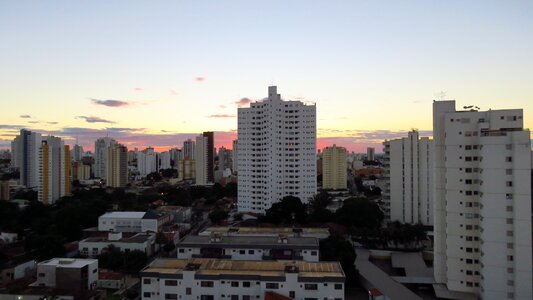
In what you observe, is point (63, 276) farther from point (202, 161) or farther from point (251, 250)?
point (202, 161)

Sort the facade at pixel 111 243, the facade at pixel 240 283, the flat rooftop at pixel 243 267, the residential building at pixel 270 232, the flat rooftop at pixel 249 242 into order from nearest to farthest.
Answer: the facade at pixel 240 283 < the flat rooftop at pixel 243 267 < the flat rooftop at pixel 249 242 < the residential building at pixel 270 232 < the facade at pixel 111 243

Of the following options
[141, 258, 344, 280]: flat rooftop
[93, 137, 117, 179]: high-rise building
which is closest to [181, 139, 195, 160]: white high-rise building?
[93, 137, 117, 179]: high-rise building

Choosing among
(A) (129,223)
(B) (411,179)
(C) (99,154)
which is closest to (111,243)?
(A) (129,223)

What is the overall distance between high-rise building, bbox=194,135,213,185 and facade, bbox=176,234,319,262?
34307 mm

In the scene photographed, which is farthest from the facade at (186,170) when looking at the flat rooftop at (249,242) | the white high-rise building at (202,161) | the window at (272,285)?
the window at (272,285)

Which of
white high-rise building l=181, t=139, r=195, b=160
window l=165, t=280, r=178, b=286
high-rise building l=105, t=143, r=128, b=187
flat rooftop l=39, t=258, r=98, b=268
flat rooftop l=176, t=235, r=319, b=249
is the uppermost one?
white high-rise building l=181, t=139, r=195, b=160

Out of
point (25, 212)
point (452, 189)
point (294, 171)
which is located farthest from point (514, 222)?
point (25, 212)

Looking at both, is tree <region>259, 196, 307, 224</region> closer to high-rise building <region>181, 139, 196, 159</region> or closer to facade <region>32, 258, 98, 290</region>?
facade <region>32, 258, 98, 290</region>

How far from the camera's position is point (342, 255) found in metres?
13.1

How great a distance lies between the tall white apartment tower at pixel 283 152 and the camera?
25203mm

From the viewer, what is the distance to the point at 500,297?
1081 centimetres

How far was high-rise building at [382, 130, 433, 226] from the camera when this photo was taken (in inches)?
838

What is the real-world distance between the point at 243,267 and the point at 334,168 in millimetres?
32570

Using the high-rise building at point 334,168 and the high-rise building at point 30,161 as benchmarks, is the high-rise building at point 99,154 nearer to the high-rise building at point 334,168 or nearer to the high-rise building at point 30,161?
the high-rise building at point 30,161
